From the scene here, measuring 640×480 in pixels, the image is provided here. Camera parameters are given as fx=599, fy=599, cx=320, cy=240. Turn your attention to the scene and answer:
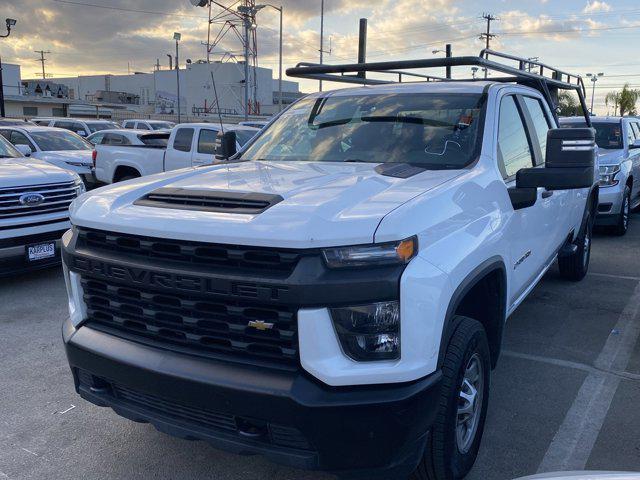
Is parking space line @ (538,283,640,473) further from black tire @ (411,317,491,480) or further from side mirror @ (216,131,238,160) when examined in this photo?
side mirror @ (216,131,238,160)

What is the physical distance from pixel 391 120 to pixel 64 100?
49726mm

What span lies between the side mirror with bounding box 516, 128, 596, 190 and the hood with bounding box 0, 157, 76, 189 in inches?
210

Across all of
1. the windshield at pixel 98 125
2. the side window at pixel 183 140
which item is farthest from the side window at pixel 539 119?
the windshield at pixel 98 125

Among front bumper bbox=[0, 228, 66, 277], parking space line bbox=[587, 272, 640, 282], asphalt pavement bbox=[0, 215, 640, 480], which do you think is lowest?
asphalt pavement bbox=[0, 215, 640, 480]

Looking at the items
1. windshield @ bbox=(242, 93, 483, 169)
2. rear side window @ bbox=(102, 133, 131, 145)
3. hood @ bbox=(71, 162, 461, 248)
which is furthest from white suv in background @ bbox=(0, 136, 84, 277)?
rear side window @ bbox=(102, 133, 131, 145)

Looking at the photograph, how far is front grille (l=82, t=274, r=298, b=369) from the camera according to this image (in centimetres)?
234

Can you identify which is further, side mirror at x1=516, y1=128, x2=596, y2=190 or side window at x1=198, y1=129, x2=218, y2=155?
side window at x1=198, y1=129, x2=218, y2=155

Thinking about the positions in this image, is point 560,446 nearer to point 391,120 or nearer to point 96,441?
point 391,120

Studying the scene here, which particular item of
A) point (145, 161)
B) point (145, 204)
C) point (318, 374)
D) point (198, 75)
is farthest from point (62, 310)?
point (198, 75)

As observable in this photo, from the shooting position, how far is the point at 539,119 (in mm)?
4820

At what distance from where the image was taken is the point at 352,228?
2287mm

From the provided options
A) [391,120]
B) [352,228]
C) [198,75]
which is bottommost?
[352,228]

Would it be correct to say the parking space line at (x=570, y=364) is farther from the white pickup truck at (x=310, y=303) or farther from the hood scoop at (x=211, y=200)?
the hood scoop at (x=211, y=200)

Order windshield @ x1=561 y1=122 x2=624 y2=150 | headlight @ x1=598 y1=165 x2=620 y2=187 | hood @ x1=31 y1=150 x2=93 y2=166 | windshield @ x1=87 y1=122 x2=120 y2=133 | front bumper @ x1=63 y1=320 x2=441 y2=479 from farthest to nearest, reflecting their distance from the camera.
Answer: windshield @ x1=87 y1=122 x2=120 y2=133
hood @ x1=31 y1=150 x2=93 y2=166
windshield @ x1=561 y1=122 x2=624 y2=150
headlight @ x1=598 y1=165 x2=620 y2=187
front bumper @ x1=63 y1=320 x2=441 y2=479
